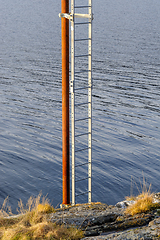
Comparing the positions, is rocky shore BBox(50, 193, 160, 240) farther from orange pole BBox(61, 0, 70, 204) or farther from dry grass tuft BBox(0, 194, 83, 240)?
orange pole BBox(61, 0, 70, 204)

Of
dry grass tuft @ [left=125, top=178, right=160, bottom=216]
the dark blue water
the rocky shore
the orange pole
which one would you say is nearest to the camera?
the rocky shore

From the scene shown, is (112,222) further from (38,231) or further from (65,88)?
(65,88)

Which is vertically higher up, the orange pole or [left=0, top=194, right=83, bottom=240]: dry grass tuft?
the orange pole

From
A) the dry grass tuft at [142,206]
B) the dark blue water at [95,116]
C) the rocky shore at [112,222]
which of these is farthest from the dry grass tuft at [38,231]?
the dark blue water at [95,116]

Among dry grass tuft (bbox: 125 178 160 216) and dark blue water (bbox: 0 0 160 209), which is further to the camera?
dark blue water (bbox: 0 0 160 209)

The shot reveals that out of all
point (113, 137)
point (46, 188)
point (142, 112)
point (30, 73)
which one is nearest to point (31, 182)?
point (46, 188)

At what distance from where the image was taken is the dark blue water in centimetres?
1736

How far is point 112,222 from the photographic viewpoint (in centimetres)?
962

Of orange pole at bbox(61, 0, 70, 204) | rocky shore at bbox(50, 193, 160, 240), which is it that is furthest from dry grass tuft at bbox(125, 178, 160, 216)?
orange pole at bbox(61, 0, 70, 204)

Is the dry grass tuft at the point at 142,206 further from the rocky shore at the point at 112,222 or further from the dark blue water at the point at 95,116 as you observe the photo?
the dark blue water at the point at 95,116

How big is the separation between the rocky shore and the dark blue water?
211 inches

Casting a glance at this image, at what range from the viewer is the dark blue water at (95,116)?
683 inches

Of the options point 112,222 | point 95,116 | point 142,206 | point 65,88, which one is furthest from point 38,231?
point 95,116

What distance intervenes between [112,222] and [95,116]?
1695 cm
